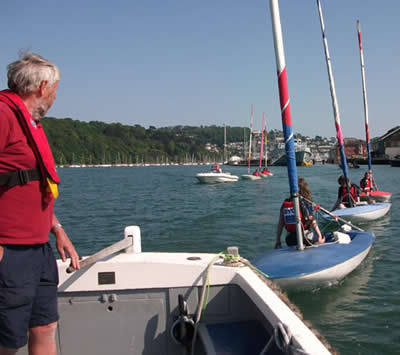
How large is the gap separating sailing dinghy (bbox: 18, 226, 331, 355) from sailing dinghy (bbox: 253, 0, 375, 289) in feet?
10.2

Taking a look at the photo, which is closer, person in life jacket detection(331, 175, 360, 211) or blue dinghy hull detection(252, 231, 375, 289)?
blue dinghy hull detection(252, 231, 375, 289)

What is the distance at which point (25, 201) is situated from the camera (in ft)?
7.55

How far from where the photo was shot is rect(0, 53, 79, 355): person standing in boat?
224cm

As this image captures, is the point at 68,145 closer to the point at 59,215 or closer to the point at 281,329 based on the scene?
the point at 59,215

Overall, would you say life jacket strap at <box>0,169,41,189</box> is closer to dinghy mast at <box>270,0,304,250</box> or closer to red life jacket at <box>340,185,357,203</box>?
dinghy mast at <box>270,0,304,250</box>

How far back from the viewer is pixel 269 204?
25.8 m

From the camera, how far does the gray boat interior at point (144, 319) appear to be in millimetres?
3525

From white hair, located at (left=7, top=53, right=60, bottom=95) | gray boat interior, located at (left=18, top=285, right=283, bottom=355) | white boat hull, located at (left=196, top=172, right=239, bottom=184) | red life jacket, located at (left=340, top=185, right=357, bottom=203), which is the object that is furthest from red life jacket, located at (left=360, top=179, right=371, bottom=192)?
white boat hull, located at (left=196, top=172, right=239, bottom=184)

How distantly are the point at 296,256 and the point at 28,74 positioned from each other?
229 inches

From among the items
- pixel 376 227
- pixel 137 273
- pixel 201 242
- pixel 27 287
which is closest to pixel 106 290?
pixel 137 273

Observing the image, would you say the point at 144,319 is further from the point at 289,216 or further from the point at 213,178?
the point at 213,178

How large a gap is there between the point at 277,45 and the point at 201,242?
29.3 feet

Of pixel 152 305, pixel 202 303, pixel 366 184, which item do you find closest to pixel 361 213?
pixel 366 184

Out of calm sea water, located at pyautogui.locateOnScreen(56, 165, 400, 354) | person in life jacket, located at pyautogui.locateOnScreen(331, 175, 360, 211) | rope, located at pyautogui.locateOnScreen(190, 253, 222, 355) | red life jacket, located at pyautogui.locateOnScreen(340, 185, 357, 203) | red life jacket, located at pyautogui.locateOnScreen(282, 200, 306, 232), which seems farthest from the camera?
red life jacket, located at pyautogui.locateOnScreen(340, 185, 357, 203)
